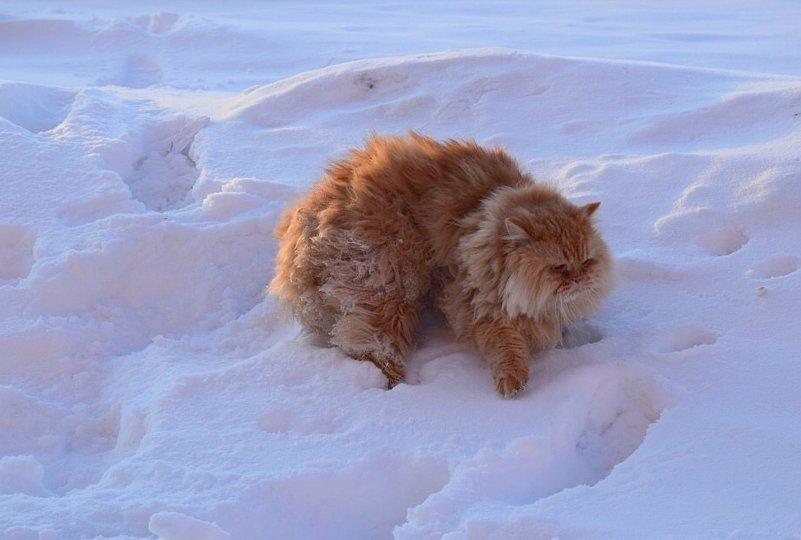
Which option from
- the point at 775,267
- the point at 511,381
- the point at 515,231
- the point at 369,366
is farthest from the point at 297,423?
the point at 775,267

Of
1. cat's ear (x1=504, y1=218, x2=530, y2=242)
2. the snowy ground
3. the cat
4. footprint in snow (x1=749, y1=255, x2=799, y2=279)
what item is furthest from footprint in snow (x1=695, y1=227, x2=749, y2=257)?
cat's ear (x1=504, y1=218, x2=530, y2=242)

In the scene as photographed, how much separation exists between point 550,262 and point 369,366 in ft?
2.66

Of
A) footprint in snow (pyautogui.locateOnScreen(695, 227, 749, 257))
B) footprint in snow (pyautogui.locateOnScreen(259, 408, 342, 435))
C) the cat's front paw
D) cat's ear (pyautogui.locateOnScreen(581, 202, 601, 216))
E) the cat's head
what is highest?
cat's ear (pyautogui.locateOnScreen(581, 202, 601, 216))

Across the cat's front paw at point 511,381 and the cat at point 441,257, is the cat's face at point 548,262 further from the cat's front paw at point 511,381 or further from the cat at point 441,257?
the cat's front paw at point 511,381

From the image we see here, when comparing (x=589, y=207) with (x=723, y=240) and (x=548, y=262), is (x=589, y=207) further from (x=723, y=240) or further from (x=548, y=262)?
(x=723, y=240)

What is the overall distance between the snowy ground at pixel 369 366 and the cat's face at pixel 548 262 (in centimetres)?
26

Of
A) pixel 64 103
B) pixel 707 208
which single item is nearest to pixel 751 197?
pixel 707 208

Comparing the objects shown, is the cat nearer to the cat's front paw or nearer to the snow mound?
the cat's front paw

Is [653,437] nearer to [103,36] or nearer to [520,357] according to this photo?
[520,357]

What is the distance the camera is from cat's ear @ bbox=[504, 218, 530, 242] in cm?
310

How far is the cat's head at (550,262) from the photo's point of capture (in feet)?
10.3

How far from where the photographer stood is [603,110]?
5.04 m

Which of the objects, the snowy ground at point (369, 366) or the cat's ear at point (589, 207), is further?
the cat's ear at point (589, 207)

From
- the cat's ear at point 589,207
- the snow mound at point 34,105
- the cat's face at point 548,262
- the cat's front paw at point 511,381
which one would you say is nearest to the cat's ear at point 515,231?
the cat's face at point 548,262
